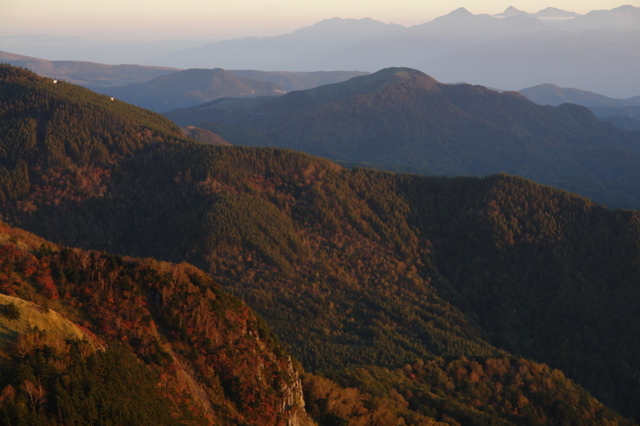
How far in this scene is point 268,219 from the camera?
6083 inches

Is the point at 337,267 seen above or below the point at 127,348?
below

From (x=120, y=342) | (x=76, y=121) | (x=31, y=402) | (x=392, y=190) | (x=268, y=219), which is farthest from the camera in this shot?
(x=392, y=190)

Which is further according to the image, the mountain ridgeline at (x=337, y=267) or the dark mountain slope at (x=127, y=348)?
the mountain ridgeline at (x=337, y=267)

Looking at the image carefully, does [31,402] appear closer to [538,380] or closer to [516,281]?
[538,380]

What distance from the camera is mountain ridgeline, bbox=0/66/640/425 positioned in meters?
61.4

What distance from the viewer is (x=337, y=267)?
152m

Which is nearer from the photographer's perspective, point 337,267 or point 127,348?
point 127,348

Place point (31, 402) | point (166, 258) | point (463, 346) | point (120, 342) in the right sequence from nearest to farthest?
point (31, 402), point (120, 342), point (463, 346), point (166, 258)

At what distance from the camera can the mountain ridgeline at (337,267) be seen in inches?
2416

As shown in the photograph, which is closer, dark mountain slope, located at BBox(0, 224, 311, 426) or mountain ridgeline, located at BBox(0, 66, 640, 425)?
dark mountain slope, located at BBox(0, 224, 311, 426)

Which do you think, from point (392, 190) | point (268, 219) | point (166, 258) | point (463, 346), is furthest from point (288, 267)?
point (392, 190)

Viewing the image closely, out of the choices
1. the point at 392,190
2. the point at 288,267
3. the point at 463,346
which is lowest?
the point at 463,346

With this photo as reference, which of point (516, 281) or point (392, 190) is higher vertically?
point (392, 190)

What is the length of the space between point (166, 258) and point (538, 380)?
82.5m
